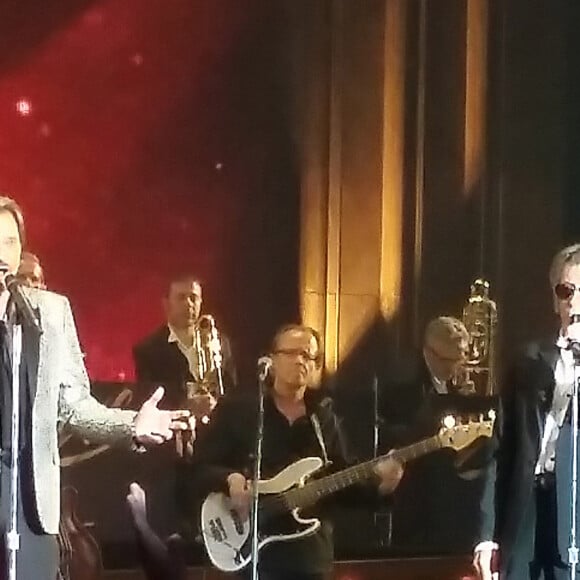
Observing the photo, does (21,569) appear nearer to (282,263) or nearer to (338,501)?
(338,501)

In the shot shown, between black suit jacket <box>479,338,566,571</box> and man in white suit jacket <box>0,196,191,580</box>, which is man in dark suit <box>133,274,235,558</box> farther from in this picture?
black suit jacket <box>479,338,566,571</box>

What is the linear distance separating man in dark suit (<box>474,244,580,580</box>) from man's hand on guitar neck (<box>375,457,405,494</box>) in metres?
0.45

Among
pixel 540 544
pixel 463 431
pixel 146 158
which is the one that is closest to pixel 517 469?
pixel 540 544

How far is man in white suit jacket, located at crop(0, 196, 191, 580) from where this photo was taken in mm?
2717

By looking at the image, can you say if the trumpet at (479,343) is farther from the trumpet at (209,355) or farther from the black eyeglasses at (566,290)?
the trumpet at (209,355)

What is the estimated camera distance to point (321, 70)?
11.9 feet

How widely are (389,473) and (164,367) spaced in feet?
2.22

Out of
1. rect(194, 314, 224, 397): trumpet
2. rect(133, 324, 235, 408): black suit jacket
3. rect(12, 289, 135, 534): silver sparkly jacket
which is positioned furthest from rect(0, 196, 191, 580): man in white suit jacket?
rect(194, 314, 224, 397): trumpet

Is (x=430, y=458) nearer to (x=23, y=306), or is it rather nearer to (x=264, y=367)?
(x=264, y=367)

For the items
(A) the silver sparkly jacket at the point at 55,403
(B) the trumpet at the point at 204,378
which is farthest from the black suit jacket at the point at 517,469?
(A) the silver sparkly jacket at the point at 55,403

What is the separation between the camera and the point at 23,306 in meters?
2.81

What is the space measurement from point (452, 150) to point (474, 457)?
0.94m

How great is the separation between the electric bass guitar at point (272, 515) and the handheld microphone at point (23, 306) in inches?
28.0

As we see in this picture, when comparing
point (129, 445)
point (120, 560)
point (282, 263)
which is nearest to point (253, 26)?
point (282, 263)
